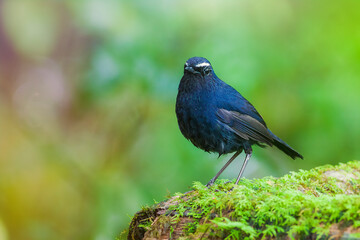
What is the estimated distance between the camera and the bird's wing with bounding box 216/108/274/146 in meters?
4.24

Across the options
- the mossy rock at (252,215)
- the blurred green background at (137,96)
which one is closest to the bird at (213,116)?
the mossy rock at (252,215)

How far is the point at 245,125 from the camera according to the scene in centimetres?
435

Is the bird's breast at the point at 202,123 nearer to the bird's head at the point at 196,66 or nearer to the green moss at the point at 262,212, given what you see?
the bird's head at the point at 196,66

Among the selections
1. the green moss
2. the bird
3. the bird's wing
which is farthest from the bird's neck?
the green moss

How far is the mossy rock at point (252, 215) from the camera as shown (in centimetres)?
245

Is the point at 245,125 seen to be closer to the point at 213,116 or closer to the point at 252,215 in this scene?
the point at 213,116

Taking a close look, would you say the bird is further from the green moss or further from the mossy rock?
the green moss

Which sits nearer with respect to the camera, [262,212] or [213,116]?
[262,212]

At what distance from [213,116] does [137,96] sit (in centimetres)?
166

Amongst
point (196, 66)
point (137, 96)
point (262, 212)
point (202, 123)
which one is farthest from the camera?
point (137, 96)

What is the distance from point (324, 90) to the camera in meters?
5.83

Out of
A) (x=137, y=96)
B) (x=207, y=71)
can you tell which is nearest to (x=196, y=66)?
(x=207, y=71)

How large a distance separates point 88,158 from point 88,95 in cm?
79

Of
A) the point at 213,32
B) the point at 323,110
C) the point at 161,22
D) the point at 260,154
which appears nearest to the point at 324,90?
the point at 323,110
